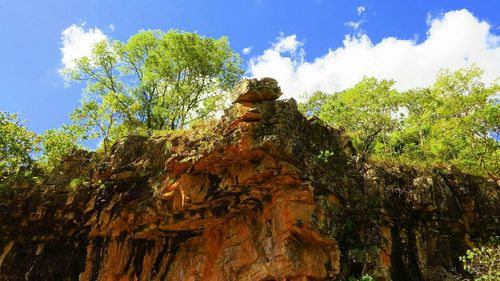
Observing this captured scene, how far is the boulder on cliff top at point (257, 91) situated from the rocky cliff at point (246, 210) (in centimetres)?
4

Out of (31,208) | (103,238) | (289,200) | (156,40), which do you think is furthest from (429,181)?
(156,40)

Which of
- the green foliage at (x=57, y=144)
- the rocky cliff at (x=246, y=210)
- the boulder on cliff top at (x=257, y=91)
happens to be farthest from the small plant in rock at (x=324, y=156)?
the green foliage at (x=57, y=144)

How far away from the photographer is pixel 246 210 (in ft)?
46.7

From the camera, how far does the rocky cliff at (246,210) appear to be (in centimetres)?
1302

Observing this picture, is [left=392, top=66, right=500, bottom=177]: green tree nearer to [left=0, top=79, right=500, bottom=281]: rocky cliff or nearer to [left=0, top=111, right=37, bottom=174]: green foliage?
[left=0, top=79, right=500, bottom=281]: rocky cliff

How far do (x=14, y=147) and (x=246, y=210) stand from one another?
10443 mm

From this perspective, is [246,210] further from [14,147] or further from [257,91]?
[14,147]

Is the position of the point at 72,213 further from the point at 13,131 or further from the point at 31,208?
the point at 13,131

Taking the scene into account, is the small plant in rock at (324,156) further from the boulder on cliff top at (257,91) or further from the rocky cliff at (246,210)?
the boulder on cliff top at (257,91)

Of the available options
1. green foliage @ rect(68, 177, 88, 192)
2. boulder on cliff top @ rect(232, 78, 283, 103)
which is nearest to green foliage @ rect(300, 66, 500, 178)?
boulder on cliff top @ rect(232, 78, 283, 103)

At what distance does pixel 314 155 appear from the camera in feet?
44.9

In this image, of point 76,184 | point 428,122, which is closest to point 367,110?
point 428,122

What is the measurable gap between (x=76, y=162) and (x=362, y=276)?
1139 cm

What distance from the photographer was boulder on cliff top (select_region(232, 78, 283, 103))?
46.3 ft
